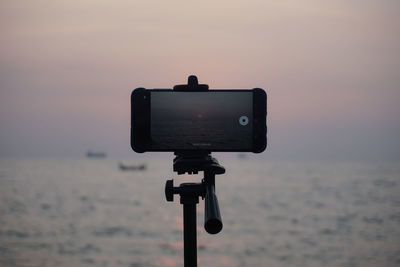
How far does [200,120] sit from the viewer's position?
9.64 feet

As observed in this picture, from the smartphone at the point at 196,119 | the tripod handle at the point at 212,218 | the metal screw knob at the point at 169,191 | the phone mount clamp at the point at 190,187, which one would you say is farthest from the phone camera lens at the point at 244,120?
the tripod handle at the point at 212,218

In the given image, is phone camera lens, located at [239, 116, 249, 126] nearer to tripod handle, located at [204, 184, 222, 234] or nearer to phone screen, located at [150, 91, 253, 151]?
phone screen, located at [150, 91, 253, 151]

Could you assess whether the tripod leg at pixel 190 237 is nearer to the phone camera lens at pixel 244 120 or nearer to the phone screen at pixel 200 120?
the phone screen at pixel 200 120

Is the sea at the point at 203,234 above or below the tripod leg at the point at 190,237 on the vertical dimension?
above

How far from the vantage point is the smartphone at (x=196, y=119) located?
113 inches

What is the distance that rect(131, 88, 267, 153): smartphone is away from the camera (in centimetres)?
287

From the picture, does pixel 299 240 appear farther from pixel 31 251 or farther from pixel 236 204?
pixel 236 204

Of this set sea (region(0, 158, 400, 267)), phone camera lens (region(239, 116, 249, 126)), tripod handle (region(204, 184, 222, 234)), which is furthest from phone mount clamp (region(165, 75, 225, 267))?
sea (region(0, 158, 400, 267))

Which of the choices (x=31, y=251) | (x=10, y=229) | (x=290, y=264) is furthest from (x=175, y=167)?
(x=10, y=229)

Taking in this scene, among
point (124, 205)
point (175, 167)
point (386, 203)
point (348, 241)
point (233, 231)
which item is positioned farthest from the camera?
point (386, 203)

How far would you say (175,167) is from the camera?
283cm

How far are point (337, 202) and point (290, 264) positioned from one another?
34.0 m

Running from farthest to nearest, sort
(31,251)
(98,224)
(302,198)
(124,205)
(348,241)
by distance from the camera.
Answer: (302,198) < (124,205) < (98,224) < (348,241) < (31,251)

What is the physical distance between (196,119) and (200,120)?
34mm
